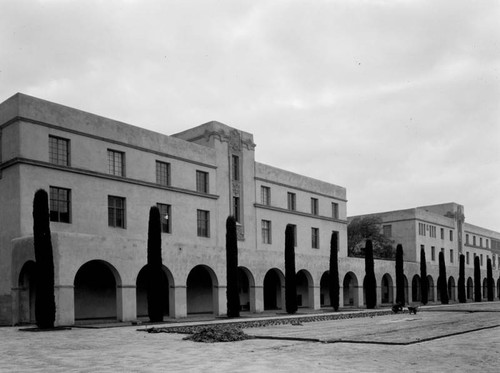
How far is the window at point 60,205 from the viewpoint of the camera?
32.2 meters

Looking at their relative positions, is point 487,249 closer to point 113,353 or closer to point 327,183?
point 327,183

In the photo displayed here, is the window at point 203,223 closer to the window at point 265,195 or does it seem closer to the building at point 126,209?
the building at point 126,209

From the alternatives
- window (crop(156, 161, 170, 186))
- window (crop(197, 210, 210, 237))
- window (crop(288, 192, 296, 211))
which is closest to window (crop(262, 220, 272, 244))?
window (crop(288, 192, 296, 211))

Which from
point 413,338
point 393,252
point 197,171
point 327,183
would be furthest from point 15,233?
point 393,252

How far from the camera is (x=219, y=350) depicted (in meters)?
16.4

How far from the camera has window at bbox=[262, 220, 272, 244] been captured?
4769cm

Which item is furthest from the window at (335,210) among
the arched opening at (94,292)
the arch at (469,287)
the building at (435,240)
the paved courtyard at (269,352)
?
the paved courtyard at (269,352)

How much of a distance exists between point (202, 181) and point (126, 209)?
778 centimetres

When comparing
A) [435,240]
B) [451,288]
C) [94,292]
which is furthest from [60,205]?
[435,240]

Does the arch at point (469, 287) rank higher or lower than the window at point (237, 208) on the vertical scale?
lower

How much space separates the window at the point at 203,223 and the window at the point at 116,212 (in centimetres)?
692

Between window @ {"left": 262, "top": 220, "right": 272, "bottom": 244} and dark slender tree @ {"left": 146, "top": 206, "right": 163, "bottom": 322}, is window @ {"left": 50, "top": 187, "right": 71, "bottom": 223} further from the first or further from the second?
window @ {"left": 262, "top": 220, "right": 272, "bottom": 244}

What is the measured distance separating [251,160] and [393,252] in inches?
1261

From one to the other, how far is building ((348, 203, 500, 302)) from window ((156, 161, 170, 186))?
3154 centimetres
